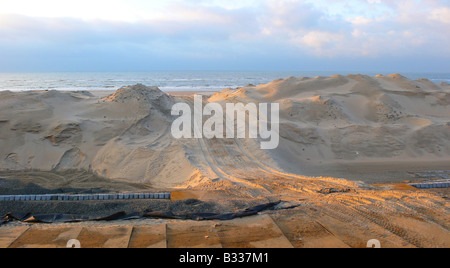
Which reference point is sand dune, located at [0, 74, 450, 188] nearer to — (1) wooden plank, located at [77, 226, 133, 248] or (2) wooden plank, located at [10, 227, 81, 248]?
(1) wooden plank, located at [77, 226, 133, 248]

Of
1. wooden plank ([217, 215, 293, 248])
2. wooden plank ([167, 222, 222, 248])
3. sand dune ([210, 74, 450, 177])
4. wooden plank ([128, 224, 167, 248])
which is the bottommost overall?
wooden plank ([217, 215, 293, 248])

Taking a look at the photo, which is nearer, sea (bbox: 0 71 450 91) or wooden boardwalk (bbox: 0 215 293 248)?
wooden boardwalk (bbox: 0 215 293 248)

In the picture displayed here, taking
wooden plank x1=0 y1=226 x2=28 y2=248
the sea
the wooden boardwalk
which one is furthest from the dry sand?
the sea

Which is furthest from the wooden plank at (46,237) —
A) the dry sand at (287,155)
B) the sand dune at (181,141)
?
the sand dune at (181,141)

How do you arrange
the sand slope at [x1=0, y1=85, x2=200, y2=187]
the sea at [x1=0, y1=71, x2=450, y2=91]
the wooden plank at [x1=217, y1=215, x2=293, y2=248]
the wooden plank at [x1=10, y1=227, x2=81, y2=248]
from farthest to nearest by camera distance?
the sea at [x1=0, y1=71, x2=450, y2=91]
the sand slope at [x1=0, y1=85, x2=200, y2=187]
the wooden plank at [x1=217, y1=215, x2=293, y2=248]
the wooden plank at [x1=10, y1=227, x2=81, y2=248]

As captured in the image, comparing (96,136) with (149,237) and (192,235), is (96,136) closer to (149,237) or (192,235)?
(149,237)
